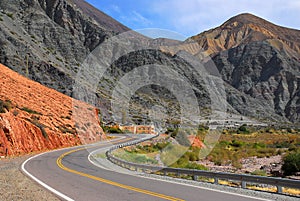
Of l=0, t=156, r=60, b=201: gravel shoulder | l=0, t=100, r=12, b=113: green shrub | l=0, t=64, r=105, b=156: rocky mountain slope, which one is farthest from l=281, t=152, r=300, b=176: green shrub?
l=0, t=100, r=12, b=113: green shrub

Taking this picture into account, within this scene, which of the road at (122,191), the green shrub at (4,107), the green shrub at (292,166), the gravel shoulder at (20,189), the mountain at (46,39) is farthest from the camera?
the mountain at (46,39)

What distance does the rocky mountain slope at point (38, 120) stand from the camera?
29.4 m

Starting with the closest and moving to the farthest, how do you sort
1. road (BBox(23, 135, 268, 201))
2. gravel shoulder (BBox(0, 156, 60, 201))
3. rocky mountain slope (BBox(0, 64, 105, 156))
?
road (BBox(23, 135, 268, 201)), gravel shoulder (BBox(0, 156, 60, 201)), rocky mountain slope (BBox(0, 64, 105, 156))

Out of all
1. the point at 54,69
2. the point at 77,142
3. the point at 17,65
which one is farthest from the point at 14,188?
the point at 54,69

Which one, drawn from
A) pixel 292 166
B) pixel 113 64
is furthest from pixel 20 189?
pixel 113 64

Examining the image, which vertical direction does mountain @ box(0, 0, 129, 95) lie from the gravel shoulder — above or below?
above

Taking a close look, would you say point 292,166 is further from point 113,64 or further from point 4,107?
point 113,64

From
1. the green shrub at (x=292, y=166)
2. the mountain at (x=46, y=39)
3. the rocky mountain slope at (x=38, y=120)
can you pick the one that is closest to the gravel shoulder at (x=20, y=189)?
the rocky mountain slope at (x=38, y=120)

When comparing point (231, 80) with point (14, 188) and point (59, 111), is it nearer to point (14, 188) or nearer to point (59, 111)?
point (59, 111)

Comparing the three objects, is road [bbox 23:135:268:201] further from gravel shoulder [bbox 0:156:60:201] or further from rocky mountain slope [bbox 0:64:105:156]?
rocky mountain slope [bbox 0:64:105:156]

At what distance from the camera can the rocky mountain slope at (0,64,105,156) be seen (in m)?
29.4

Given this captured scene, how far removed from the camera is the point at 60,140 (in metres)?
37.6

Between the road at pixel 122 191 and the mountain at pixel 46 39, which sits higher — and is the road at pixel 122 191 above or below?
below

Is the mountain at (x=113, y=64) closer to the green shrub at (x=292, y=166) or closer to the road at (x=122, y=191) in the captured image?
the green shrub at (x=292, y=166)
